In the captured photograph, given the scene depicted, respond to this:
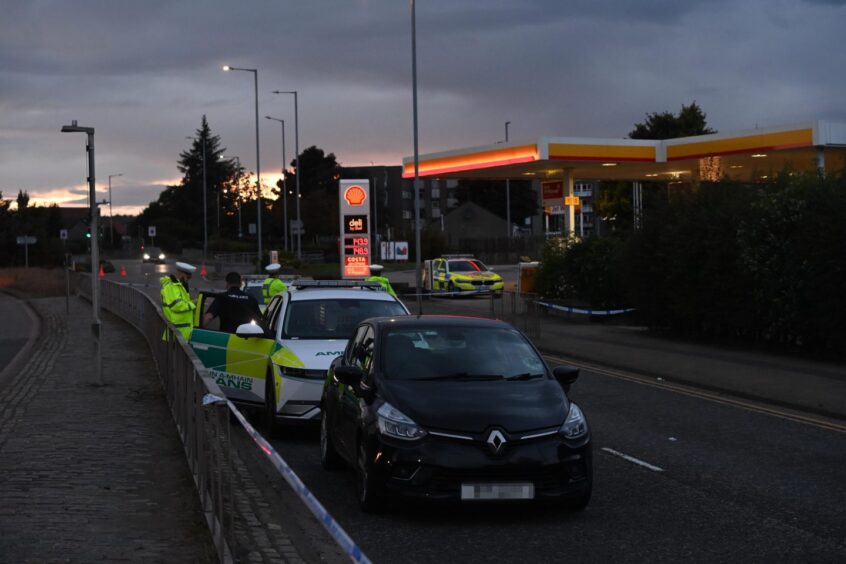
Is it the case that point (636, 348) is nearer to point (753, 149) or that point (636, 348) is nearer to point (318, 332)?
point (318, 332)

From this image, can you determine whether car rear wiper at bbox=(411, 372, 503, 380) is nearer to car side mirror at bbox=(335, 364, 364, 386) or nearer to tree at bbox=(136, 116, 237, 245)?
car side mirror at bbox=(335, 364, 364, 386)

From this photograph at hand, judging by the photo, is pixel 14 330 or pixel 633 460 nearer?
pixel 633 460

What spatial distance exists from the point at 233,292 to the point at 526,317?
12514 mm

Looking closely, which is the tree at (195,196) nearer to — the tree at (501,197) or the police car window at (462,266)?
the tree at (501,197)

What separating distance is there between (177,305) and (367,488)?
28.3ft

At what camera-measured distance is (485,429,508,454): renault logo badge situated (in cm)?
819

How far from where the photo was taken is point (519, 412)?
8.49 meters

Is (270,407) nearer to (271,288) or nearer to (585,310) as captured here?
(271,288)

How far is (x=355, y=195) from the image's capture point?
36.4m

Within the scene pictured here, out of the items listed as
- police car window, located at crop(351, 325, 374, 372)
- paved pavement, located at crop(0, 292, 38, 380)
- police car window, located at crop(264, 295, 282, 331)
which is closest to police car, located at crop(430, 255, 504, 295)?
paved pavement, located at crop(0, 292, 38, 380)

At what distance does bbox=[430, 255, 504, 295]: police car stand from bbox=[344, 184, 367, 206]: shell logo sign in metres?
9.64

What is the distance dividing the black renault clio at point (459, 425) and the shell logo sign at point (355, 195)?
26.6 metres

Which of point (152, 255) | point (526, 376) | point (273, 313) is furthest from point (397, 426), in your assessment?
point (152, 255)

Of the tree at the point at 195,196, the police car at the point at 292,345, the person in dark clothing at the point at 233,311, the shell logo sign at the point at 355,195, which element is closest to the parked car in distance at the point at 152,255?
the tree at the point at 195,196
